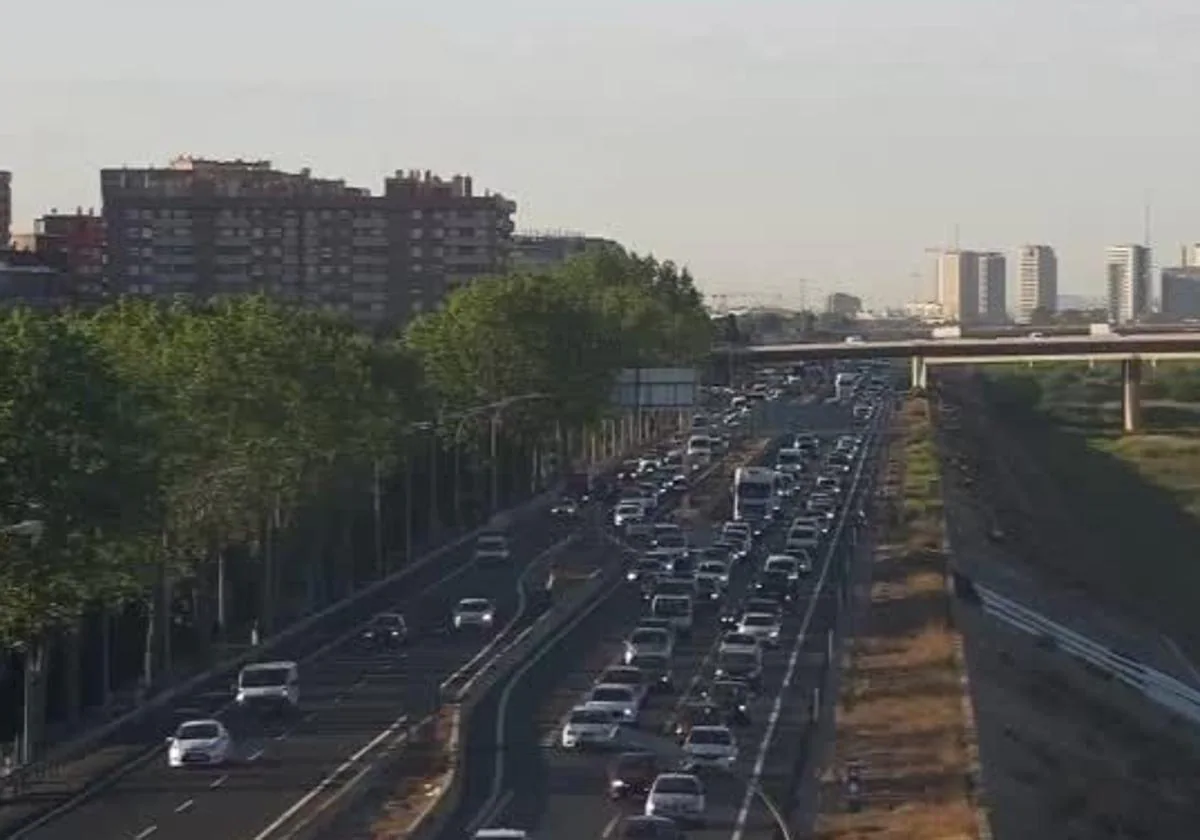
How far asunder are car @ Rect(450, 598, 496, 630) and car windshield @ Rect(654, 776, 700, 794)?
22925 mm

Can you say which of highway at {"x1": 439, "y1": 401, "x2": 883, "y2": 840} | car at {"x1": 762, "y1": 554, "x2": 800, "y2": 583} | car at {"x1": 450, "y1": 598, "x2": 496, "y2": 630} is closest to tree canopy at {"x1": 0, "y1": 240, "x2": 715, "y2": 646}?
car at {"x1": 450, "y1": 598, "x2": 496, "y2": 630}

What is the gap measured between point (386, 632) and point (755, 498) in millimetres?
29551

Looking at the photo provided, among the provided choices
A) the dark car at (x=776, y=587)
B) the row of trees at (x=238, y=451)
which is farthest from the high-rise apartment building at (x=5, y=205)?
the dark car at (x=776, y=587)

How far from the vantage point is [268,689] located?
1703 inches

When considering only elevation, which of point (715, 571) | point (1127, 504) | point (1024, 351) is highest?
point (1024, 351)

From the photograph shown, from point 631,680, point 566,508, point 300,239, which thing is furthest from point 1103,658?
point 300,239

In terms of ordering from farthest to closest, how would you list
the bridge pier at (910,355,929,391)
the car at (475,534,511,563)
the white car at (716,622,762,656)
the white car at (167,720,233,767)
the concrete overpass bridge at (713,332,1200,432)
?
1. the bridge pier at (910,355,929,391)
2. the concrete overpass bridge at (713,332,1200,432)
3. the car at (475,534,511,563)
4. the white car at (716,622,762,656)
5. the white car at (167,720,233,767)

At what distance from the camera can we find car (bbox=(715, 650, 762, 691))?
45.9 metres

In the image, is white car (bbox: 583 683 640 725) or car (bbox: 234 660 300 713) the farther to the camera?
car (bbox: 234 660 300 713)

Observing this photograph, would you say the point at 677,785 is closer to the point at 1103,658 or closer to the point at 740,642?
the point at 740,642

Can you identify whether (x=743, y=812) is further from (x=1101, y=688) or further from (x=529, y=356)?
(x=529, y=356)

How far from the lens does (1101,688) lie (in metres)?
60.2

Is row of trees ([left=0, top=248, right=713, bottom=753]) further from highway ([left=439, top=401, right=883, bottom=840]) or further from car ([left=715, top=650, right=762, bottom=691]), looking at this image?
car ([left=715, top=650, right=762, bottom=691])

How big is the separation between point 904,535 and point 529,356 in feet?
59.1
